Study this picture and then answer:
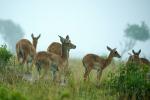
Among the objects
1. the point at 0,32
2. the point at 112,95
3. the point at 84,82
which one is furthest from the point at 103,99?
the point at 0,32

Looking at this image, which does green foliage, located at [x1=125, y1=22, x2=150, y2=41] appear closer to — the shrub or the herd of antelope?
the herd of antelope

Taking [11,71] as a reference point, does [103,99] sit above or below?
below

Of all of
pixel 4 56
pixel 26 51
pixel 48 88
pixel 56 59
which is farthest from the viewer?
pixel 26 51

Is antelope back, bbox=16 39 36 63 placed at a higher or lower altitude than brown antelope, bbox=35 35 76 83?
higher

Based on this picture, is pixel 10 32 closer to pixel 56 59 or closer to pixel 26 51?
pixel 26 51

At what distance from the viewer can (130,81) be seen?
15070mm

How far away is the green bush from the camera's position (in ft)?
49.1

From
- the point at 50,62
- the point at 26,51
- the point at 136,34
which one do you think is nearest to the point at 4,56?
the point at 50,62

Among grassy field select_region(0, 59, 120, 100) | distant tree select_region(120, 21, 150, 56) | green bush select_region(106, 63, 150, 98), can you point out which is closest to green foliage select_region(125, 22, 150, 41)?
distant tree select_region(120, 21, 150, 56)

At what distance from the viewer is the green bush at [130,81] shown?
49.1 ft

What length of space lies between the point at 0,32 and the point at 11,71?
291 ft

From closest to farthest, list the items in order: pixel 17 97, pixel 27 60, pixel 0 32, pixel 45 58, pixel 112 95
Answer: pixel 17 97
pixel 112 95
pixel 45 58
pixel 27 60
pixel 0 32

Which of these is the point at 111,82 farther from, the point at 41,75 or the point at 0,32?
the point at 0,32

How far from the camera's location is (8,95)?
10312mm
